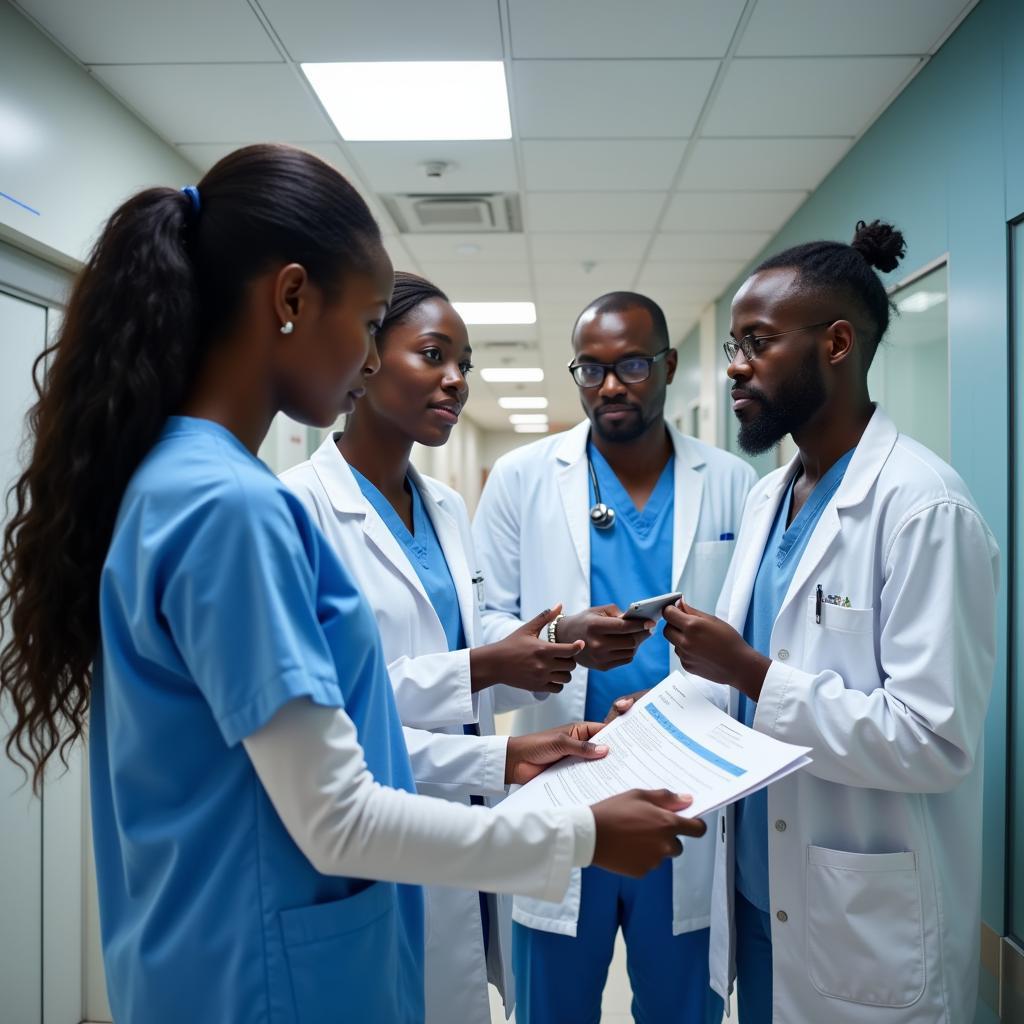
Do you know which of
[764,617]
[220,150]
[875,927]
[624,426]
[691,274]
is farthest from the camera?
[691,274]

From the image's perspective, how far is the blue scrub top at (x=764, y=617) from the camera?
53.6 inches

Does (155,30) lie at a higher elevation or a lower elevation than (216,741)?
higher

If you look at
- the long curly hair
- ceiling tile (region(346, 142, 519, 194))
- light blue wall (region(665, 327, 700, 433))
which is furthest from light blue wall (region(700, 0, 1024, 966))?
light blue wall (region(665, 327, 700, 433))

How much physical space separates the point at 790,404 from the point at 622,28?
4.74ft

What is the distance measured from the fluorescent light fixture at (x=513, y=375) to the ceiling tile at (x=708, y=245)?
3.62 metres

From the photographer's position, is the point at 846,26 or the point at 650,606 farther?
the point at 846,26

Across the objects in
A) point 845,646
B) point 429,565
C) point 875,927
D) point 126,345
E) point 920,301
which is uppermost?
point 920,301

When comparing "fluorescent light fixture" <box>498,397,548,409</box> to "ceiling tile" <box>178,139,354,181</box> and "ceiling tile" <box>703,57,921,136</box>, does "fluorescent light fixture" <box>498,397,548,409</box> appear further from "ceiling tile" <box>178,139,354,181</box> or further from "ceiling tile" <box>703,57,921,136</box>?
"ceiling tile" <box>703,57,921,136</box>

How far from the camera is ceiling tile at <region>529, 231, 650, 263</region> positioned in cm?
412

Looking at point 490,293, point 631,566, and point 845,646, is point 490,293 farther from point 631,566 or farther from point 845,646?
point 845,646

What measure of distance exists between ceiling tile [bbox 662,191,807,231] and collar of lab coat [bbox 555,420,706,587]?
2047 mm

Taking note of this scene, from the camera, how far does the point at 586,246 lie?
4277 millimetres

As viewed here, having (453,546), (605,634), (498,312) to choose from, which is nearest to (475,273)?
(498,312)

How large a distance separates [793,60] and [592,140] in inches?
31.4
